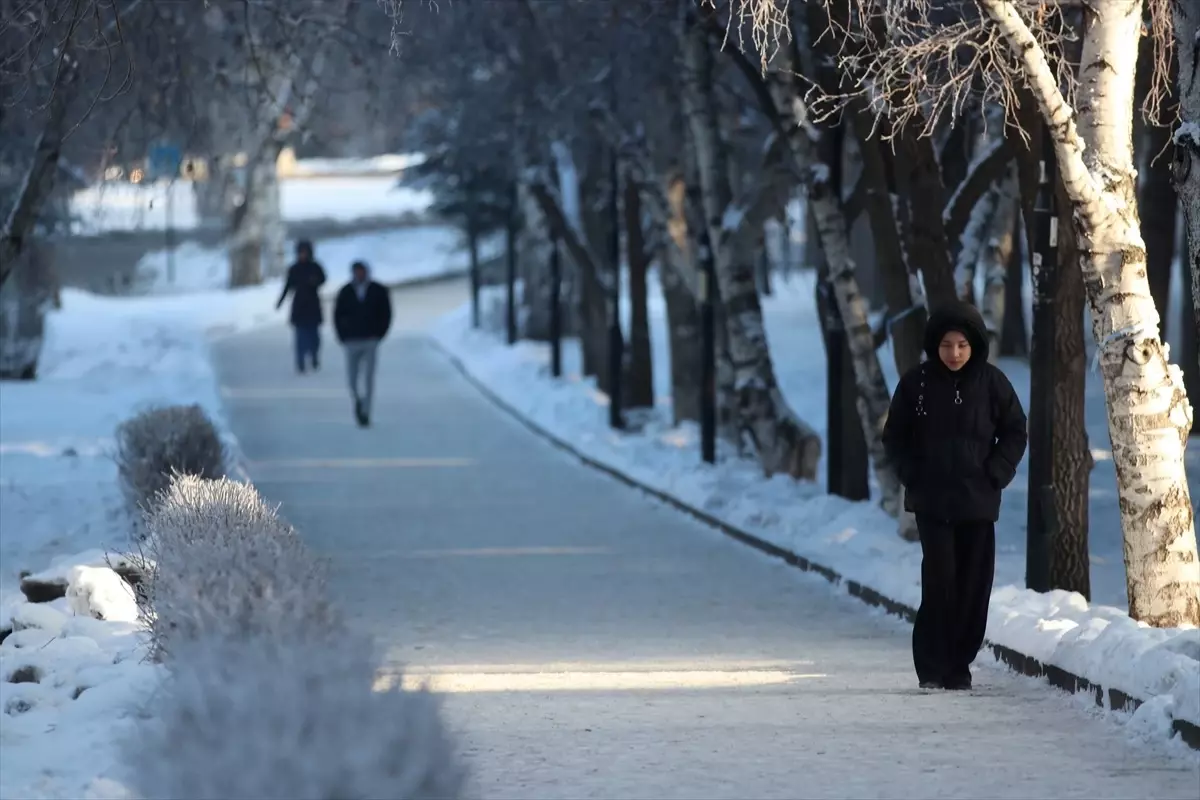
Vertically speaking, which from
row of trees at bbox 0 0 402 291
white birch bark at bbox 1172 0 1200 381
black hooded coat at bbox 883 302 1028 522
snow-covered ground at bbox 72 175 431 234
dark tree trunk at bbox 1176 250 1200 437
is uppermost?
snow-covered ground at bbox 72 175 431 234

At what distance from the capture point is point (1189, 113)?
10.4 meters

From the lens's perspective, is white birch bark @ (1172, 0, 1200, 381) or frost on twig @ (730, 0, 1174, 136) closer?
white birch bark @ (1172, 0, 1200, 381)

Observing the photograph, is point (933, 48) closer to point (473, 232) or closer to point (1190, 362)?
point (1190, 362)

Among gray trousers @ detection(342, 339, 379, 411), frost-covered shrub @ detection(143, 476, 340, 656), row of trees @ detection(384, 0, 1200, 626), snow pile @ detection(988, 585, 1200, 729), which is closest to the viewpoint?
frost-covered shrub @ detection(143, 476, 340, 656)

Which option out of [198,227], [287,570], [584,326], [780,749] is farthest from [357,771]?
[198,227]

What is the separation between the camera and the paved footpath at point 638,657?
8.29 meters

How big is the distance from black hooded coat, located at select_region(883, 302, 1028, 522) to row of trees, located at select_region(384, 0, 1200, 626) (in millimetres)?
225

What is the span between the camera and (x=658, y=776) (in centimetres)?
819

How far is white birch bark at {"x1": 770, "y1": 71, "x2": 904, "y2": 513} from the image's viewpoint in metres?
16.6

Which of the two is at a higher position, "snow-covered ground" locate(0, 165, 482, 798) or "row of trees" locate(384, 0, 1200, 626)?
"row of trees" locate(384, 0, 1200, 626)

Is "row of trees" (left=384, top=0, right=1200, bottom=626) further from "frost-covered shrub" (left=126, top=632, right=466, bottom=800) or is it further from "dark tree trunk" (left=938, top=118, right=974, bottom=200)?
"frost-covered shrub" (left=126, top=632, right=466, bottom=800)

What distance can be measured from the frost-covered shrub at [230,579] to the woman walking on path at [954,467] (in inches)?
111

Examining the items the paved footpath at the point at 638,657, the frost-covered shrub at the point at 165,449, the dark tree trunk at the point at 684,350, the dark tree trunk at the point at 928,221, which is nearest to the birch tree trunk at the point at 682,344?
the dark tree trunk at the point at 684,350

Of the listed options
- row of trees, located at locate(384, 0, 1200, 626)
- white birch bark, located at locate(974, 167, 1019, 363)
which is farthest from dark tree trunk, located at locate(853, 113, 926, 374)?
white birch bark, located at locate(974, 167, 1019, 363)
